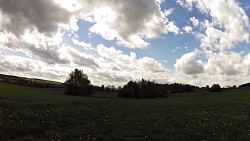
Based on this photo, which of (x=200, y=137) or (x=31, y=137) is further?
(x=200, y=137)

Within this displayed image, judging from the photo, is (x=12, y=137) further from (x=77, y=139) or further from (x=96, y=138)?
(x=96, y=138)

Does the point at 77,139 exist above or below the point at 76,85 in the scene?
below

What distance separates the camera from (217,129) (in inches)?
739

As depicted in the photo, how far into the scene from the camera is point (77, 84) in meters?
116

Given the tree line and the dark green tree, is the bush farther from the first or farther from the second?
the dark green tree

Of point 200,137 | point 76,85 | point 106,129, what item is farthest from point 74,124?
point 76,85

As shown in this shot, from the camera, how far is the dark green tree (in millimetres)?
114438

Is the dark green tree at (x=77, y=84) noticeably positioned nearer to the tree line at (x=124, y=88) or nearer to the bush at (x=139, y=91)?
the tree line at (x=124, y=88)

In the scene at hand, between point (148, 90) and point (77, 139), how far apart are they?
338 feet

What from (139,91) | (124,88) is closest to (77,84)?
(124,88)

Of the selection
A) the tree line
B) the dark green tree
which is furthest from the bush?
the dark green tree

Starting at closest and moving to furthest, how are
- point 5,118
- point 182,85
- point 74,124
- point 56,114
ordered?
point 5,118 → point 74,124 → point 56,114 → point 182,85

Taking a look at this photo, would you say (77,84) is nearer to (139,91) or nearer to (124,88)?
(124,88)

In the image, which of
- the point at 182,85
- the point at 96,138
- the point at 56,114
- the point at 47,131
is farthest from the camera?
the point at 182,85
